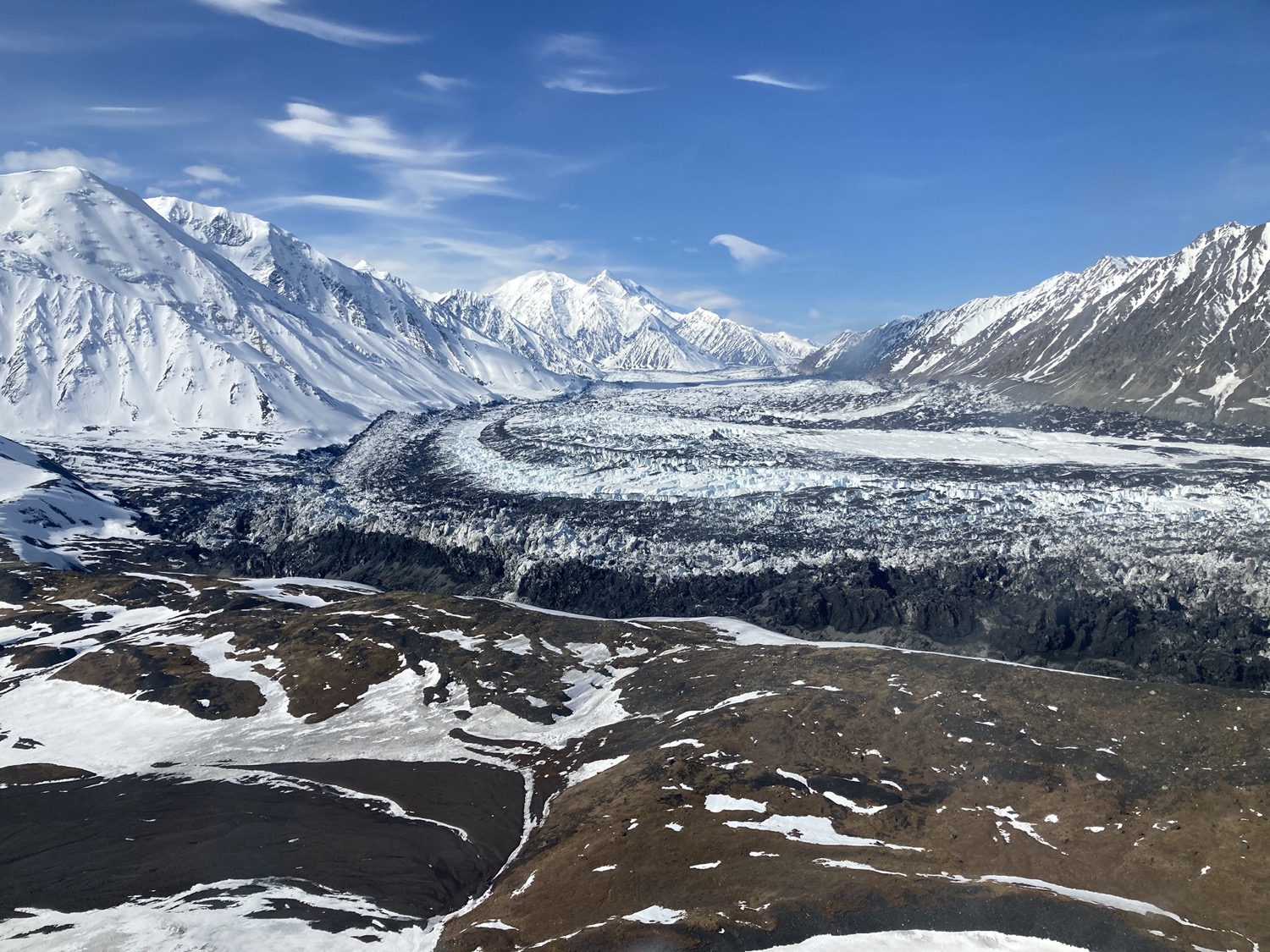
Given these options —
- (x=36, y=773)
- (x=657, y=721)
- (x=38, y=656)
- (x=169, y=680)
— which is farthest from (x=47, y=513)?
(x=657, y=721)

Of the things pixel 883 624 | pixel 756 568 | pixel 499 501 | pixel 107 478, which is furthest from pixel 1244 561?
pixel 107 478

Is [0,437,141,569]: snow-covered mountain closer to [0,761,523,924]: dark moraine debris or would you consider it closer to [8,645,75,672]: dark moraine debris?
[8,645,75,672]: dark moraine debris

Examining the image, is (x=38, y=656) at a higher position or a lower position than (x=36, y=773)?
higher

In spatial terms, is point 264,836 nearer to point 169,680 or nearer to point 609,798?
point 609,798

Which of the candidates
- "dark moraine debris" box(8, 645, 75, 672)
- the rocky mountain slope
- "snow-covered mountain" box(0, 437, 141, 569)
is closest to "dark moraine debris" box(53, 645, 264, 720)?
the rocky mountain slope

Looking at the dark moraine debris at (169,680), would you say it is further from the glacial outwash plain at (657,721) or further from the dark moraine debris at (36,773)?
the dark moraine debris at (36,773)

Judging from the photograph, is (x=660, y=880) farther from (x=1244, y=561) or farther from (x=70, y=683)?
(x=1244, y=561)

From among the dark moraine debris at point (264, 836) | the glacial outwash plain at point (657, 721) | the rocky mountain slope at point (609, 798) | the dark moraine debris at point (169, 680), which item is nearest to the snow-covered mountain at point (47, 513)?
the glacial outwash plain at point (657, 721)
